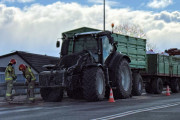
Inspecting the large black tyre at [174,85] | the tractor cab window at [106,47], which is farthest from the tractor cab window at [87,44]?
the large black tyre at [174,85]

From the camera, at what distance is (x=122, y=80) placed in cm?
1844

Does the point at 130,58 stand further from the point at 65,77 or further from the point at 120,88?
the point at 65,77

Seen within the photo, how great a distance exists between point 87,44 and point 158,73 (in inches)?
319

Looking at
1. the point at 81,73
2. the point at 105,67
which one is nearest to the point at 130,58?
the point at 105,67

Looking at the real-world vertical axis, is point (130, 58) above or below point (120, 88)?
above

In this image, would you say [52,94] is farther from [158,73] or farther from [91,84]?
[158,73]

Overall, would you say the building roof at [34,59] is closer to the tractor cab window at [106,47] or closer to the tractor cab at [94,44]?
the tractor cab at [94,44]

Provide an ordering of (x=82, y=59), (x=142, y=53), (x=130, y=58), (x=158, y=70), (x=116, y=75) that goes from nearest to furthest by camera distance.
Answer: (x=82, y=59) → (x=116, y=75) → (x=130, y=58) → (x=142, y=53) → (x=158, y=70)

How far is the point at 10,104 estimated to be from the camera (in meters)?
15.5

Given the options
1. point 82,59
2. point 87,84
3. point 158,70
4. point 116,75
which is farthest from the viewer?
point 158,70

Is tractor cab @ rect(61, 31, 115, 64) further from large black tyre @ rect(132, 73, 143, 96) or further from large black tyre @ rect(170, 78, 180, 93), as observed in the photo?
large black tyre @ rect(170, 78, 180, 93)

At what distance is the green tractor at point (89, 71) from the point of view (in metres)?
15.3

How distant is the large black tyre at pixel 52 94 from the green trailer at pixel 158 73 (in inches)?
362

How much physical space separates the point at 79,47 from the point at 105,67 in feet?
5.56
